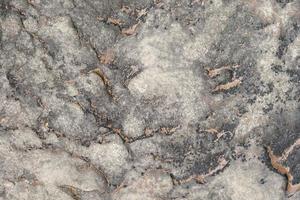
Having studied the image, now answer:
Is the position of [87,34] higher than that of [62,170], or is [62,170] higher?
[87,34]

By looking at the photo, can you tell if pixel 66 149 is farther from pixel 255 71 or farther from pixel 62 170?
pixel 255 71

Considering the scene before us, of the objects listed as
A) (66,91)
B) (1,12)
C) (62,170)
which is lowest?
(62,170)

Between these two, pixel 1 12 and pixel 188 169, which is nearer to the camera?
pixel 1 12

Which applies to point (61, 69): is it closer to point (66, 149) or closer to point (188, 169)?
point (66, 149)

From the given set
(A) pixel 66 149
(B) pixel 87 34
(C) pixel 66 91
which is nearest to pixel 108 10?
(B) pixel 87 34

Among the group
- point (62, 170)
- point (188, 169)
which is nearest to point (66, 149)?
point (62, 170)

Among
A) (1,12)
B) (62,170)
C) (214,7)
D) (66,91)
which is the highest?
(214,7)
